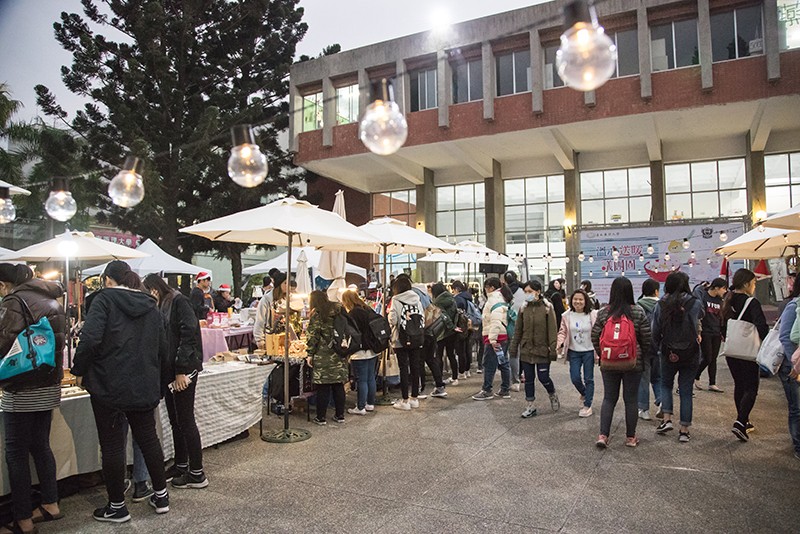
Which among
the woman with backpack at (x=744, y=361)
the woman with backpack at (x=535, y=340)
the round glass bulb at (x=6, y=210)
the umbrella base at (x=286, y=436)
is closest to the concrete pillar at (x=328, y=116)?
the woman with backpack at (x=535, y=340)

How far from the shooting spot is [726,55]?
59.4 feet

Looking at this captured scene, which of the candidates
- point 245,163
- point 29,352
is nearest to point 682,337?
point 245,163

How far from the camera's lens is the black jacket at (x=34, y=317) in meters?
3.44

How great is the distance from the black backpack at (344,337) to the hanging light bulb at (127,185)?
2667 mm

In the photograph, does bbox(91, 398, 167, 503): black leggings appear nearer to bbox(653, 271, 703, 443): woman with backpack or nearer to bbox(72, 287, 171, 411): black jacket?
bbox(72, 287, 171, 411): black jacket

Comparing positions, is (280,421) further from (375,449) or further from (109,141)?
(109,141)

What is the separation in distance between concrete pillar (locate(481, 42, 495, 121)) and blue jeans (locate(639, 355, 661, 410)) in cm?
1456

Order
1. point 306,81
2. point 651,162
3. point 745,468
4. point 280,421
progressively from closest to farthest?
point 745,468 < point 280,421 < point 651,162 < point 306,81

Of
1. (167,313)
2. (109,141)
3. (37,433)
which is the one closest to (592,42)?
(167,313)

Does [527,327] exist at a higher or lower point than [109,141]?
lower

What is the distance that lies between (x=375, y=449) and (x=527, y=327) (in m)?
2.55

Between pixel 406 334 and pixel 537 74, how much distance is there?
602 inches

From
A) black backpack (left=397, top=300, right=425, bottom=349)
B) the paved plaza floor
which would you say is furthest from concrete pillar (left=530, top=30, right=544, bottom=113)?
the paved plaza floor

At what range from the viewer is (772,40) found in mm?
16625
